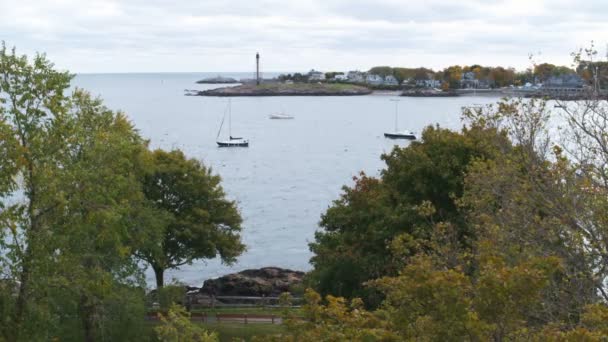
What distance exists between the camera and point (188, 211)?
38.9 metres

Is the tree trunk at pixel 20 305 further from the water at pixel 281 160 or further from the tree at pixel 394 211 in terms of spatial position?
the water at pixel 281 160

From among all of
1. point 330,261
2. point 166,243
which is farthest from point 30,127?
point 166,243

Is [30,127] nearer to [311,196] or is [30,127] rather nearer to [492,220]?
[492,220]

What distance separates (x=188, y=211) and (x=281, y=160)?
65903mm

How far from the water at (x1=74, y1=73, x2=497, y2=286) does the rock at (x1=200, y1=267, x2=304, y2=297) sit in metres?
5.50

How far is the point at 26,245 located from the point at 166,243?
21134 millimetres

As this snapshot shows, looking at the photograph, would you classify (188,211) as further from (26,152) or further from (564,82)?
(26,152)

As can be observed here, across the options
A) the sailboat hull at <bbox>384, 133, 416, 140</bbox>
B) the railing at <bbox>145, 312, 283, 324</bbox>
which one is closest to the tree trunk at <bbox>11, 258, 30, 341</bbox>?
the railing at <bbox>145, 312, 283, 324</bbox>

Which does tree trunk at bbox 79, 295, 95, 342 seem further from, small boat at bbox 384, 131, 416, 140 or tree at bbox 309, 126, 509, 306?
small boat at bbox 384, 131, 416, 140

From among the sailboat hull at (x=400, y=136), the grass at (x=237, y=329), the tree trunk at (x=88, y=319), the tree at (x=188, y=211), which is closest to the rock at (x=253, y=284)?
the tree at (x=188, y=211)

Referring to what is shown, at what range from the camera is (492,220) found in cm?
1731

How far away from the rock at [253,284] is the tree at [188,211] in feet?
10.4

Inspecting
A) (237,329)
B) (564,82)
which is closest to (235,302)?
(237,329)

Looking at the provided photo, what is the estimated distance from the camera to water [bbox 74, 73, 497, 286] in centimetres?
5694
